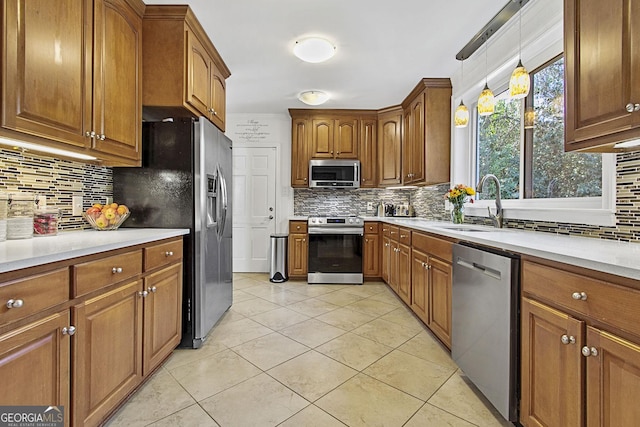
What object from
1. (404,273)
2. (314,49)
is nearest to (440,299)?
(404,273)

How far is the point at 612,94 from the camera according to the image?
3.87 ft

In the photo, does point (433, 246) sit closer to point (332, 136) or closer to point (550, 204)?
point (550, 204)

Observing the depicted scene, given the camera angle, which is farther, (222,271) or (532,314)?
(222,271)

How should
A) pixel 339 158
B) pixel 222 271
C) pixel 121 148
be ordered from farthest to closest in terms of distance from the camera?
pixel 339 158
pixel 222 271
pixel 121 148

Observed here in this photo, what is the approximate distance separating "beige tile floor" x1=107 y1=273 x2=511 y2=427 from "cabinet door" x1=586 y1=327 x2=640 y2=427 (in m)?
0.61

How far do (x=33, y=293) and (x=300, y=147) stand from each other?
3.66 meters

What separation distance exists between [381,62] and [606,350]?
8.97 feet

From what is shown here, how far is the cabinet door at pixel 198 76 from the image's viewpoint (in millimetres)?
2129

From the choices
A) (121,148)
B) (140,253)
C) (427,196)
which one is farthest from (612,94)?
(427,196)

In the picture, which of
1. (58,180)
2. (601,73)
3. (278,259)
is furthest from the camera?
(278,259)

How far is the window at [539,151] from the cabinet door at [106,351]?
263 cm

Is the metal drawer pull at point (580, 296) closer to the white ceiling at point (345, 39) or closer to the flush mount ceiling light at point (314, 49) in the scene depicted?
the white ceiling at point (345, 39)

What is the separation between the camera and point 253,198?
4.61 m

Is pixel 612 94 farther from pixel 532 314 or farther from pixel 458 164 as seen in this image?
pixel 458 164
